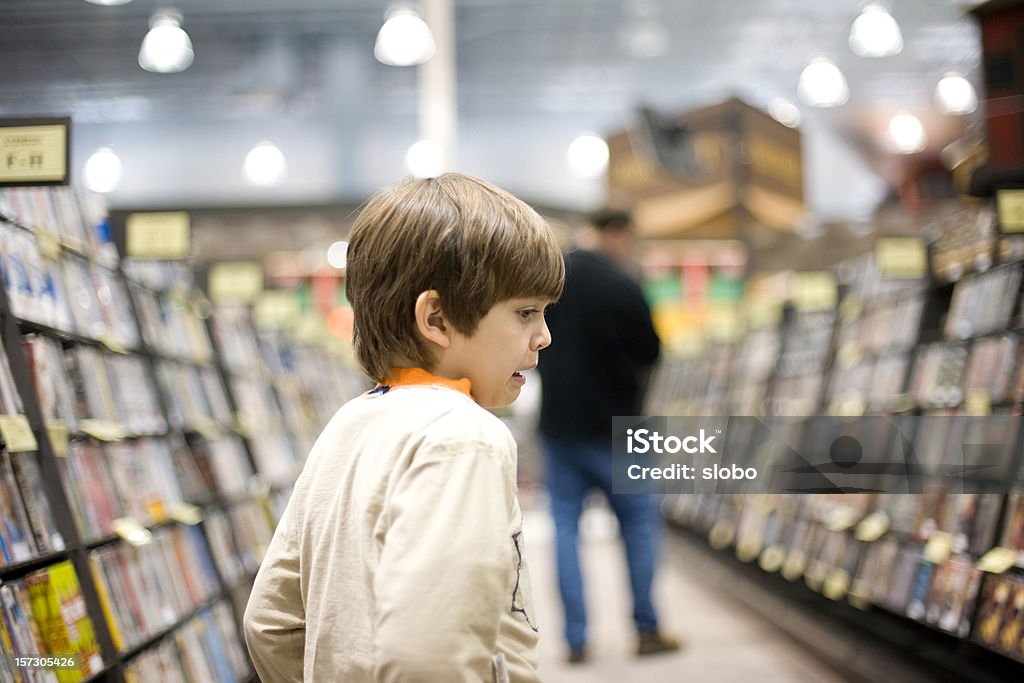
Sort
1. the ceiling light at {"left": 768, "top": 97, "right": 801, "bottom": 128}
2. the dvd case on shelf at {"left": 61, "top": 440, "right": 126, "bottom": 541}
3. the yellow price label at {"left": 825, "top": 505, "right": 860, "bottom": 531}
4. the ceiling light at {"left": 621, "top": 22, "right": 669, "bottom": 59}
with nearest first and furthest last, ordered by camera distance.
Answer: the dvd case on shelf at {"left": 61, "top": 440, "right": 126, "bottom": 541} → the yellow price label at {"left": 825, "top": 505, "right": 860, "bottom": 531} → the ceiling light at {"left": 768, "top": 97, "right": 801, "bottom": 128} → the ceiling light at {"left": 621, "top": 22, "right": 669, "bottom": 59}

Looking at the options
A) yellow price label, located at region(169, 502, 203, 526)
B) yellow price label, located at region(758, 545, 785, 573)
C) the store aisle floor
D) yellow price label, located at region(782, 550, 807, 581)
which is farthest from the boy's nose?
yellow price label, located at region(758, 545, 785, 573)

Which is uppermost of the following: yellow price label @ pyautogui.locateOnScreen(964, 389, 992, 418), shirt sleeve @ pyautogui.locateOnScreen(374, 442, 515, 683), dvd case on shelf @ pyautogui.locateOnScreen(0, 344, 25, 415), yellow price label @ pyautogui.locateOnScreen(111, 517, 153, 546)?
dvd case on shelf @ pyautogui.locateOnScreen(0, 344, 25, 415)

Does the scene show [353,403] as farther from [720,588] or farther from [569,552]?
[720,588]

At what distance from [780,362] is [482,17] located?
12.6ft

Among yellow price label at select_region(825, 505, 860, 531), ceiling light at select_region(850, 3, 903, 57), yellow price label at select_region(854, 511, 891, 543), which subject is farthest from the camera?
ceiling light at select_region(850, 3, 903, 57)

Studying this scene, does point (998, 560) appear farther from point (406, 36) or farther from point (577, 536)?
point (406, 36)

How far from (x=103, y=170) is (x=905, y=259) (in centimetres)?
423

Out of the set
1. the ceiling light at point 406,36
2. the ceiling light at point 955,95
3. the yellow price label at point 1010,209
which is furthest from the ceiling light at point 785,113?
the yellow price label at point 1010,209

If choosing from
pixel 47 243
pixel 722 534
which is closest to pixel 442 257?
pixel 47 243

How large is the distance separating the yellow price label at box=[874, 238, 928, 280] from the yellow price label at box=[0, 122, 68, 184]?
7.93ft

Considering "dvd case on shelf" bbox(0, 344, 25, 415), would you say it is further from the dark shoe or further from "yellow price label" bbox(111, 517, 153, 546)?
the dark shoe

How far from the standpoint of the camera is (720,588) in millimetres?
4762

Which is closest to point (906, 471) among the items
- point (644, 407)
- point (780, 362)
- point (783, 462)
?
point (783, 462)

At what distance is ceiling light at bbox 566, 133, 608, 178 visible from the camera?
26.3ft
